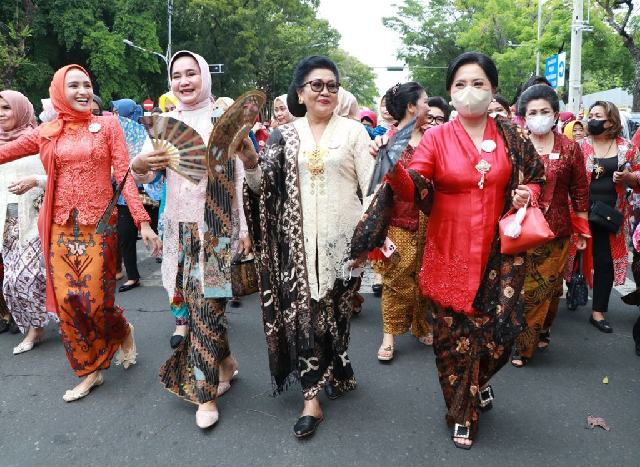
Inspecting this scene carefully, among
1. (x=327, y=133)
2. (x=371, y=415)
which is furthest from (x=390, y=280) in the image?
(x=327, y=133)

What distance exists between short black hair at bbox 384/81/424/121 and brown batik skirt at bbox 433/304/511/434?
150 centimetres

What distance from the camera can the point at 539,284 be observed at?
3684 mm

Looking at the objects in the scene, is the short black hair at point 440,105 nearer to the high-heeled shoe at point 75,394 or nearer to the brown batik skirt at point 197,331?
the brown batik skirt at point 197,331

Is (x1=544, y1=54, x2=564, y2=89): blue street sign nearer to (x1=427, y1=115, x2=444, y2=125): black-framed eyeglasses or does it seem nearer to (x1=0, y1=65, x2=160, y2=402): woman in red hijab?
(x1=427, y1=115, x2=444, y2=125): black-framed eyeglasses

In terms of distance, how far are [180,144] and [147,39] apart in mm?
22352

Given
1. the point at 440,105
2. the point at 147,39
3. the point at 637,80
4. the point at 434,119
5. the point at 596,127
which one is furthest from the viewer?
the point at 147,39

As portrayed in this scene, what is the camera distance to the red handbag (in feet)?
8.00

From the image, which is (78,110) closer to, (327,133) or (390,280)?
(327,133)

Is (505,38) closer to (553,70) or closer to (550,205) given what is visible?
(553,70)

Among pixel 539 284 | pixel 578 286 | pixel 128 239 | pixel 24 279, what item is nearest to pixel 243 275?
pixel 539 284

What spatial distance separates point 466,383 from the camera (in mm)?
2771

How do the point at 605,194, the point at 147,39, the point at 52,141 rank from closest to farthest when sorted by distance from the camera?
the point at 52,141, the point at 605,194, the point at 147,39

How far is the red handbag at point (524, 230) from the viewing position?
2.44 m

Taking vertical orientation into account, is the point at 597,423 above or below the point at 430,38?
below
